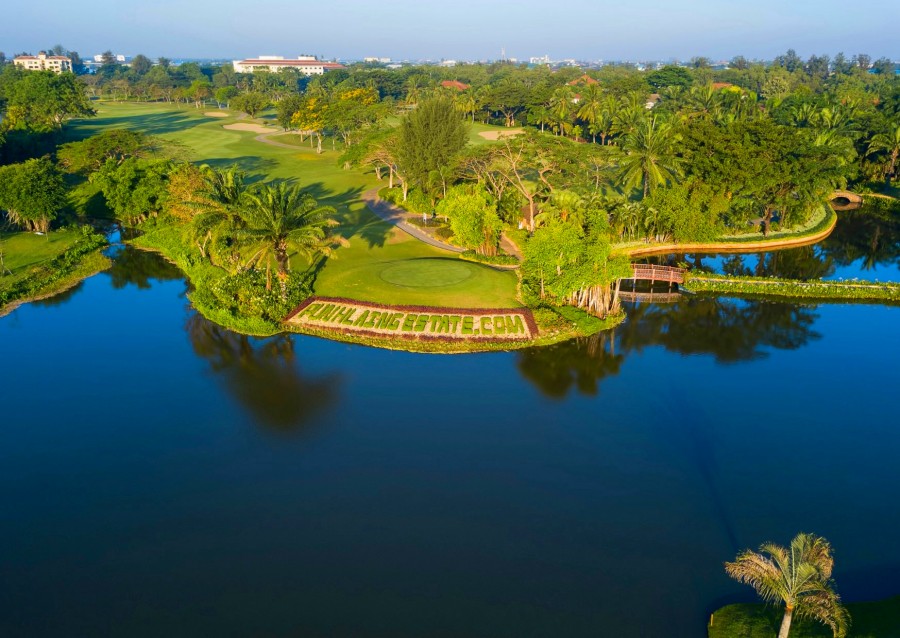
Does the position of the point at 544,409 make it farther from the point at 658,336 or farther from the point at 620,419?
the point at 658,336

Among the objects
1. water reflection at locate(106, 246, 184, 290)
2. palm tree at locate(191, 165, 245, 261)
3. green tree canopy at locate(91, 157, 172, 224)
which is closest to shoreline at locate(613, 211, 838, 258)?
palm tree at locate(191, 165, 245, 261)

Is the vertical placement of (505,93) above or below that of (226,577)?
above

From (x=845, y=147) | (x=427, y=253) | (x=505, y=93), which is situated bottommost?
(x=427, y=253)

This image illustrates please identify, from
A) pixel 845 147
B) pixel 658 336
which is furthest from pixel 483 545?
pixel 845 147

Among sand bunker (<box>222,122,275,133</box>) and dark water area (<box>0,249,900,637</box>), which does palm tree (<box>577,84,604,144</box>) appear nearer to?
sand bunker (<box>222,122,275,133</box>)

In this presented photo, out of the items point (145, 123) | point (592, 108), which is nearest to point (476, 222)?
point (592, 108)

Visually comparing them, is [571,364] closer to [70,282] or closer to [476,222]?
[476,222]
